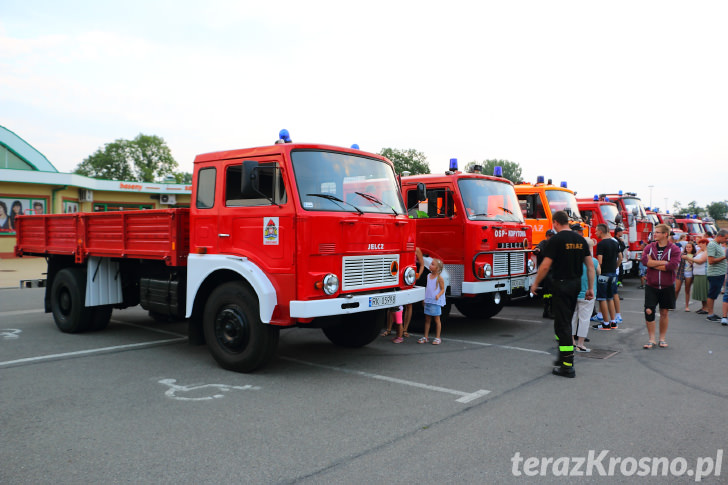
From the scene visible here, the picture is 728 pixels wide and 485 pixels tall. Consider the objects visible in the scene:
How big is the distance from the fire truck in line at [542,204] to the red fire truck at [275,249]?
5.07m

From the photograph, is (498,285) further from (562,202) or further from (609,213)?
(609,213)

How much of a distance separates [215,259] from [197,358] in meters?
1.54

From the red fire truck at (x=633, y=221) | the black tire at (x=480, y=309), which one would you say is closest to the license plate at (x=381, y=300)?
the black tire at (x=480, y=309)

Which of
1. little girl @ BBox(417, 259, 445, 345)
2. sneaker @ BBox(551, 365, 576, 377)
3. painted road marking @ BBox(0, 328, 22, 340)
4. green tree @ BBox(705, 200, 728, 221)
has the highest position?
green tree @ BBox(705, 200, 728, 221)

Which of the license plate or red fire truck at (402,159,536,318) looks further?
red fire truck at (402,159,536,318)

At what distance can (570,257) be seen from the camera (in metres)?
6.18

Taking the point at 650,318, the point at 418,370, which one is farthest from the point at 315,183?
the point at 650,318

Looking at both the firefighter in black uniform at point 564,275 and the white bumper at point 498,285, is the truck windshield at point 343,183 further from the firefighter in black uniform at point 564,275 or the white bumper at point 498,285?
the white bumper at point 498,285

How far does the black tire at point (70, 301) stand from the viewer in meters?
8.44

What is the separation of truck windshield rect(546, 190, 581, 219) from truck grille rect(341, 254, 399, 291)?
21.0ft

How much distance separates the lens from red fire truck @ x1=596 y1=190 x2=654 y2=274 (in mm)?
15617

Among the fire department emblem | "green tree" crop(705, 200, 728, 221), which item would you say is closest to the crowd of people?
the fire department emblem

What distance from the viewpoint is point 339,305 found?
5.75 m

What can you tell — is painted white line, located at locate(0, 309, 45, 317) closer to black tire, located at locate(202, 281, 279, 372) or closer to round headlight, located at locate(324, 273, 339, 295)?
black tire, located at locate(202, 281, 279, 372)
